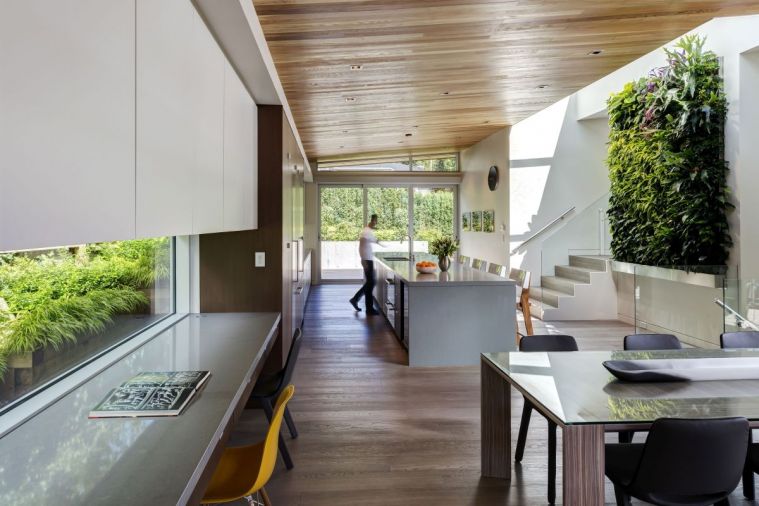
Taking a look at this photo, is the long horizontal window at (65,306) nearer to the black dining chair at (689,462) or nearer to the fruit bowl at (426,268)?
the black dining chair at (689,462)

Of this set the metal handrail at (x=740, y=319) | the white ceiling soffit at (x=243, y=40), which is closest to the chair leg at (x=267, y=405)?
the white ceiling soffit at (x=243, y=40)

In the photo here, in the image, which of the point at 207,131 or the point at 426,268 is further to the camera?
the point at 426,268

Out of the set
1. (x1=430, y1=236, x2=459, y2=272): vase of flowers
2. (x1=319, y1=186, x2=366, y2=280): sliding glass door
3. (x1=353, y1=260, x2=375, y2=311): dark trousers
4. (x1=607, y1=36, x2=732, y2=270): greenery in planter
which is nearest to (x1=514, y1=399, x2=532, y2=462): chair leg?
(x1=430, y1=236, x2=459, y2=272): vase of flowers

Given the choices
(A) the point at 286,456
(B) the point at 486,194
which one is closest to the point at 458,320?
(A) the point at 286,456

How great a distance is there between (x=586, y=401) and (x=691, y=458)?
0.39 meters

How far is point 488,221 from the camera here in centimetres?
1044

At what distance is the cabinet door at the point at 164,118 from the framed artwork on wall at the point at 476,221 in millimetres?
9100

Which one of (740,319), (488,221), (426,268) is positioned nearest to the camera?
(740,319)

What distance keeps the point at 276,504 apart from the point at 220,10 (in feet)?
8.17

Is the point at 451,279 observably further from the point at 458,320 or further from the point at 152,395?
the point at 152,395

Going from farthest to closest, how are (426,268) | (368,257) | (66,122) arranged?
1. (368,257)
2. (426,268)
3. (66,122)

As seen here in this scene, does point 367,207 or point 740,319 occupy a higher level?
point 367,207

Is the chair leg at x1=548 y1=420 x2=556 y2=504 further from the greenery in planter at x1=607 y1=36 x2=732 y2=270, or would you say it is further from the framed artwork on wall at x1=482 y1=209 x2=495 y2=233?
the framed artwork on wall at x1=482 y1=209 x2=495 y2=233

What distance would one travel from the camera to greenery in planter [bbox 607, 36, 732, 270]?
19.9 feet
